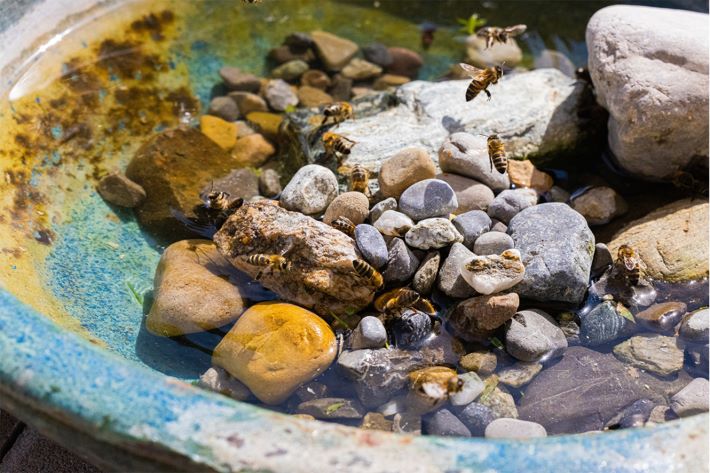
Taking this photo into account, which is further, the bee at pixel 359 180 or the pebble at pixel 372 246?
the bee at pixel 359 180

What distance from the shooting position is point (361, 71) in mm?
5000

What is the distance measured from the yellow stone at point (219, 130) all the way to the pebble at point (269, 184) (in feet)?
1.33

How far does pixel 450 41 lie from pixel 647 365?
3.14 metres

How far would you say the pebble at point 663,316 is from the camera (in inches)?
125

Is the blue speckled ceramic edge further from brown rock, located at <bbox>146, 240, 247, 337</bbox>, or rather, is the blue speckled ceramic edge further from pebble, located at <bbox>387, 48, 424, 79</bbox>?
pebble, located at <bbox>387, 48, 424, 79</bbox>

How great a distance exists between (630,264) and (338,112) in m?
1.75

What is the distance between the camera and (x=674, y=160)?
3785mm

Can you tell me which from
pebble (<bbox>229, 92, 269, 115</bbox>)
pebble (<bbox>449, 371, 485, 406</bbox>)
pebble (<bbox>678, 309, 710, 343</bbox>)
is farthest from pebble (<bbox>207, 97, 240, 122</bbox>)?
pebble (<bbox>678, 309, 710, 343</bbox>)

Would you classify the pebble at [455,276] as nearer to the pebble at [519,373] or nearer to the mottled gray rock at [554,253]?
the mottled gray rock at [554,253]

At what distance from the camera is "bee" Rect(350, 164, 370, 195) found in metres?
3.54

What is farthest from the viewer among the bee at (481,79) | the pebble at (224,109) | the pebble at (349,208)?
the pebble at (224,109)

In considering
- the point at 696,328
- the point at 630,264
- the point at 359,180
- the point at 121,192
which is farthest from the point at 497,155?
the point at 121,192

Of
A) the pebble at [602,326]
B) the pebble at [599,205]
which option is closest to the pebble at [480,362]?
the pebble at [602,326]

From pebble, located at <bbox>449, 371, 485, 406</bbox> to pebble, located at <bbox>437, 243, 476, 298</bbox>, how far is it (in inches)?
16.4
